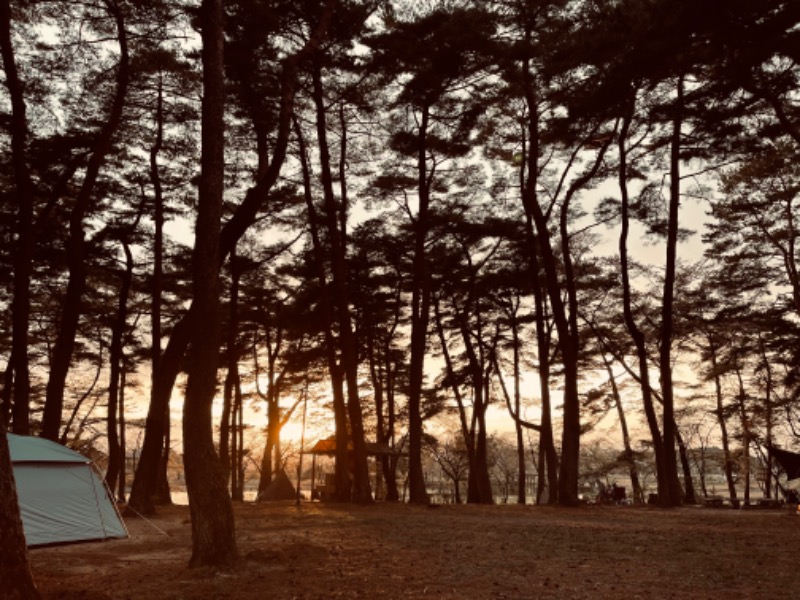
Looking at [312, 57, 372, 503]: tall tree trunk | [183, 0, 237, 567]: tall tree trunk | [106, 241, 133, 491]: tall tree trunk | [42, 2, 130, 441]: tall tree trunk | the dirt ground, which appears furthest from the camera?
[106, 241, 133, 491]: tall tree trunk

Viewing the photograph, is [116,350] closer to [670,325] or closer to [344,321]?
[344,321]

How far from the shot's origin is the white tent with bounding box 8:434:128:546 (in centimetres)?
874

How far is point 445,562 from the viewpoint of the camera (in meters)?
7.58

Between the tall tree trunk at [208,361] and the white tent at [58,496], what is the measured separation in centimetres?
310

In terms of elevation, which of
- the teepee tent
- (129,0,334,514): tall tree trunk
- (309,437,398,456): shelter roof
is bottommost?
the teepee tent

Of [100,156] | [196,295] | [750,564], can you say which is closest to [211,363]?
[196,295]

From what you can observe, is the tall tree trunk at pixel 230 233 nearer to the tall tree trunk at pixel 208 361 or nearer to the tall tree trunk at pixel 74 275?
the tall tree trunk at pixel 208 361

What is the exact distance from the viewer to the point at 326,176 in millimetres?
16766

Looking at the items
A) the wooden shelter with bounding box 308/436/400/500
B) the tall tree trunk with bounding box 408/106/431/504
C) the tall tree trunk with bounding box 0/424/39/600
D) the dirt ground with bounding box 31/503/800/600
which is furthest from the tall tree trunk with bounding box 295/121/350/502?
the tall tree trunk with bounding box 0/424/39/600

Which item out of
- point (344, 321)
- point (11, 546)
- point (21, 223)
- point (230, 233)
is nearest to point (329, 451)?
point (344, 321)

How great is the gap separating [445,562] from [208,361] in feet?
11.7

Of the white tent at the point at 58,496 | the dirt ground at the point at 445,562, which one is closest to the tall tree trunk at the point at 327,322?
the dirt ground at the point at 445,562

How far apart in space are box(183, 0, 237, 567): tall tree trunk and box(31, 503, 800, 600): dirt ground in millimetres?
439

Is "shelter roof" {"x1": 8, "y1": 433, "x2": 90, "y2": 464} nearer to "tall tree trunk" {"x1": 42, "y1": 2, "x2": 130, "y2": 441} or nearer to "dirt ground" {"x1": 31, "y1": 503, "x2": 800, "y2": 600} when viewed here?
"dirt ground" {"x1": 31, "y1": 503, "x2": 800, "y2": 600}
